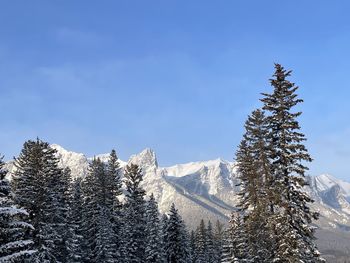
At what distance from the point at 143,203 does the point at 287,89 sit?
34115 millimetres

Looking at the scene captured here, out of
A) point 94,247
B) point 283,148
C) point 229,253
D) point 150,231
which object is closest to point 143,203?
point 150,231

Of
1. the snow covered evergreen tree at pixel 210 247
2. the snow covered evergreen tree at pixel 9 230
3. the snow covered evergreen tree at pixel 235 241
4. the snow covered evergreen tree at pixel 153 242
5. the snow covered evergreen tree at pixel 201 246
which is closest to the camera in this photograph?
the snow covered evergreen tree at pixel 9 230

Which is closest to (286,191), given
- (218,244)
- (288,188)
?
(288,188)

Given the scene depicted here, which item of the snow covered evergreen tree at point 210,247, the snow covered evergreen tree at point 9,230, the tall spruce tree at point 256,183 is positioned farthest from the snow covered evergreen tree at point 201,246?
the snow covered evergreen tree at point 9,230

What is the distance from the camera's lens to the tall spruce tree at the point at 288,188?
108 ft

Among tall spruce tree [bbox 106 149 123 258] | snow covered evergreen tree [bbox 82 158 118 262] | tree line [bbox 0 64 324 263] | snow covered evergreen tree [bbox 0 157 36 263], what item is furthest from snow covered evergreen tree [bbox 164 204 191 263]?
snow covered evergreen tree [bbox 0 157 36 263]

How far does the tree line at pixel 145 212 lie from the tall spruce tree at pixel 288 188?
7 cm

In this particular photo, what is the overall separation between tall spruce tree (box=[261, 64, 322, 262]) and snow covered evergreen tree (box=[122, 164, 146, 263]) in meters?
29.3

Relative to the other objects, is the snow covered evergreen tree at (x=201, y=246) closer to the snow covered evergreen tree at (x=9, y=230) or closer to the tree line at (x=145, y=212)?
the tree line at (x=145, y=212)

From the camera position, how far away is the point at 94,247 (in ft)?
194

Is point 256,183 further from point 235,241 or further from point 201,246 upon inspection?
point 201,246

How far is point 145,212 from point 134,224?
2.86m

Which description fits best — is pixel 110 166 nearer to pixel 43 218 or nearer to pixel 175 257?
pixel 175 257

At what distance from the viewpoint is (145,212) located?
63.8 metres
